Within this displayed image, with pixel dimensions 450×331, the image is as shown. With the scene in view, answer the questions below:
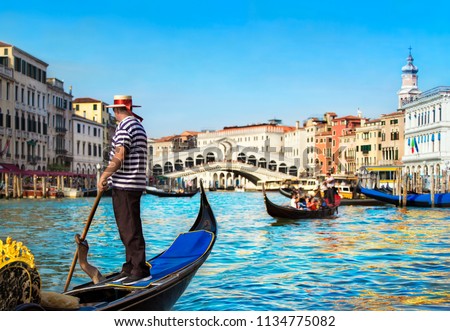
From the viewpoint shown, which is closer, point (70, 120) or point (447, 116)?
point (447, 116)

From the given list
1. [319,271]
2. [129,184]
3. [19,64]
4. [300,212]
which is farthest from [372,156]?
[129,184]

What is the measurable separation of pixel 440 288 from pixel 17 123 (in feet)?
38.7

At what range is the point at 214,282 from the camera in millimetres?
2734

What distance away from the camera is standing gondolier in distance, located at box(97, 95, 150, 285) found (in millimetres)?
1609

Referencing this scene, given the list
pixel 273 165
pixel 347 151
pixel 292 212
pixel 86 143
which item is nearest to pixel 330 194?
pixel 292 212

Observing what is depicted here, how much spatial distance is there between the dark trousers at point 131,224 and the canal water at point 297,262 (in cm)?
56

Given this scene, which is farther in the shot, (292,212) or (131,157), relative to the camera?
(292,212)

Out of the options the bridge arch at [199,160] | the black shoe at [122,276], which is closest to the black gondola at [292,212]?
the black shoe at [122,276]

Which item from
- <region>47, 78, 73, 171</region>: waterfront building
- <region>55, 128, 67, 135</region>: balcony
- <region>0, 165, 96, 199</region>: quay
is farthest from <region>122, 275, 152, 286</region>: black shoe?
<region>55, 128, 67, 135</region>: balcony

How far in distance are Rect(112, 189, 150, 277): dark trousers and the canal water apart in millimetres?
558

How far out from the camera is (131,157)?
5.34ft

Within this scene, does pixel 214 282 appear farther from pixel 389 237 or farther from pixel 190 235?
pixel 389 237

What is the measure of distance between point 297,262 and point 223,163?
17296 millimetres

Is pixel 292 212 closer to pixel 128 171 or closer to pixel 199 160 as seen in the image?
pixel 128 171
